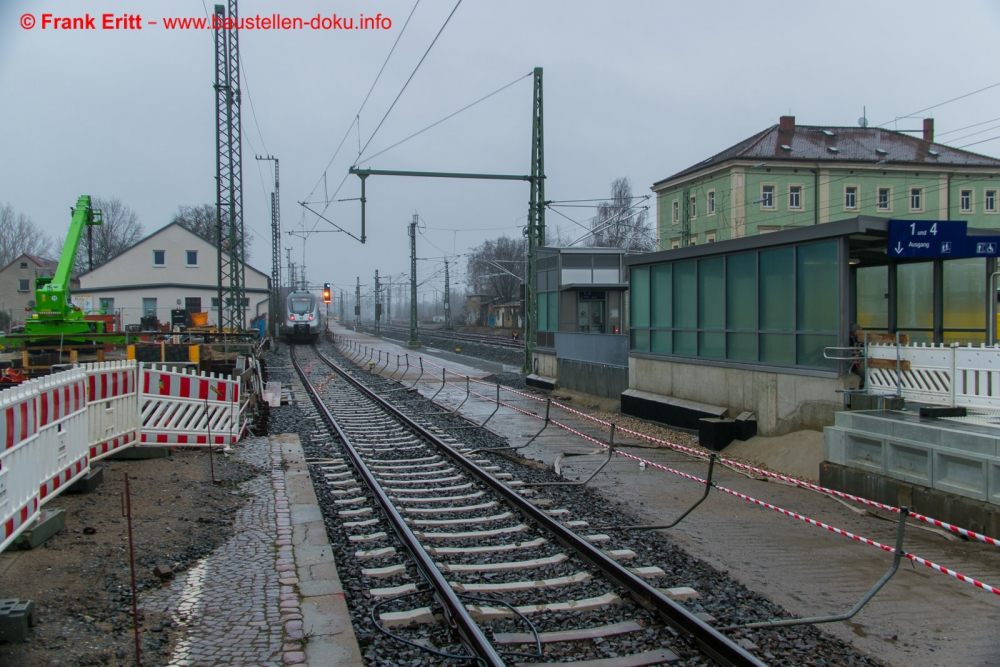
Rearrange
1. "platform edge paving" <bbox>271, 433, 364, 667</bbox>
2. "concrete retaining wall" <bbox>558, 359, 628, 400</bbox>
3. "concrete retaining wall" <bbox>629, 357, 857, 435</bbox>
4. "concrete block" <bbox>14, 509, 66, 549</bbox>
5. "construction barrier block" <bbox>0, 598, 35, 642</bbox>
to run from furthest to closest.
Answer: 1. "concrete retaining wall" <bbox>558, 359, 628, 400</bbox>
2. "concrete retaining wall" <bbox>629, 357, 857, 435</bbox>
3. "concrete block" <bbox>14, 509, 66, 549</bbox>
4. "platform edge paving" <bbox>271, 433, 364, 667</bbox>
5. "construction barrier block" <bbox>0, 598, 35, 642</bbox>

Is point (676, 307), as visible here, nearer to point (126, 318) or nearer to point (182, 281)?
point (126, 318)

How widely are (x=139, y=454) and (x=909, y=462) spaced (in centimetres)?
977

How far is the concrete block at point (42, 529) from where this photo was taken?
5629 mm

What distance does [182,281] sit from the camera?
52.2m

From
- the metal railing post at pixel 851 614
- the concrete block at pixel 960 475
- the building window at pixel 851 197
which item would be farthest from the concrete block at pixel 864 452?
the building window at pixel 851 197

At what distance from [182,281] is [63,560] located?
168 feet

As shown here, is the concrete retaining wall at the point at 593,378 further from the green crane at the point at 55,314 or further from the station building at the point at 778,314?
the green crane at the point at 55,314

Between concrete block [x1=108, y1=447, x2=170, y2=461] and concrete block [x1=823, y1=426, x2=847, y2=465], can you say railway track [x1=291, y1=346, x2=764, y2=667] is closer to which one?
concrete block [x1=108, y1=447, x2=170, y2=461]

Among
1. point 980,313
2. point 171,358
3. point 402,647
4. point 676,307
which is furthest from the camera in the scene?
point 171,358

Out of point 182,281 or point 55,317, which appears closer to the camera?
point 55,317

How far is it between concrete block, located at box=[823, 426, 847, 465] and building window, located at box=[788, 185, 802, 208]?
39119 millimetres

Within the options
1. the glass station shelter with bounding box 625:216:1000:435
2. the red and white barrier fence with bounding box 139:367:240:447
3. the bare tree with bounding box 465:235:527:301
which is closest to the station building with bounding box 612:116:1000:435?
the glass station shelter with bounding box 625:216:1000:435

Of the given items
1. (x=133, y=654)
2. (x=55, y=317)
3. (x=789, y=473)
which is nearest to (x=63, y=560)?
(x=133, y=654)

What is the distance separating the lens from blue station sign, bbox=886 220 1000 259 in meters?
10.4
